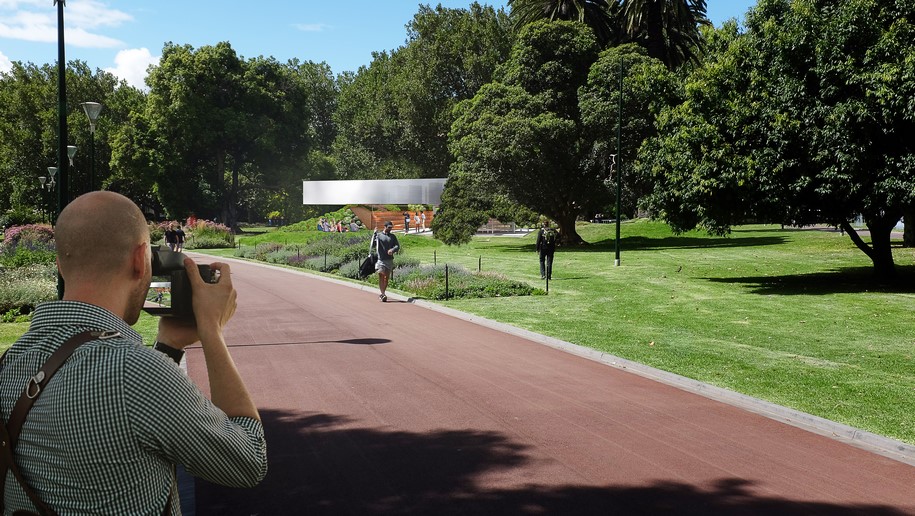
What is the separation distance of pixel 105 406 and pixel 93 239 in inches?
17.4

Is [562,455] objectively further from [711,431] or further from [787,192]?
[787,192]

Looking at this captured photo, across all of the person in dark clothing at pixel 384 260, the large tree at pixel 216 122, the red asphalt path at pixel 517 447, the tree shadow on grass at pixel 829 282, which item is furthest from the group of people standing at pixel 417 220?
the red asphalt path at pixel 517 447

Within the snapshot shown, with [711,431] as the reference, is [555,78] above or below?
above

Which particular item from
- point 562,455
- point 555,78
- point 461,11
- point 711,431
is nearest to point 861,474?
point 711,431

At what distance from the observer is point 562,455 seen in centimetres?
705

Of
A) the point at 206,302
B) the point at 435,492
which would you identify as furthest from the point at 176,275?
the point at 435,492

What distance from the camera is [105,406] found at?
1.89 m

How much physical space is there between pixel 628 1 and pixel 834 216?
2664cm

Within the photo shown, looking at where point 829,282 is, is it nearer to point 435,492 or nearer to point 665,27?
point 435,492

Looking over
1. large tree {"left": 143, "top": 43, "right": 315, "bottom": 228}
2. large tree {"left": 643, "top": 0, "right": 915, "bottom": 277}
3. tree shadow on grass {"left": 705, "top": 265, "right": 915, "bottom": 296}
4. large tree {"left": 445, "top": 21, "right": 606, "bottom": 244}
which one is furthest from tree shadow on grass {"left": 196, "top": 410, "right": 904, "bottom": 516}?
large tree {"left": 143, "top": 43, "right": 315, "bottom": 228}

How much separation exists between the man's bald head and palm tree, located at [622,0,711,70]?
44973 mm

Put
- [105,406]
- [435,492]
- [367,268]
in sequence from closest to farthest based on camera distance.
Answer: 1. [105,406]
2. [435,492]
3. [367,268]

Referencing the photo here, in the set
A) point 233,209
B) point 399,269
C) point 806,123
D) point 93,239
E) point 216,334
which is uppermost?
point 806,123

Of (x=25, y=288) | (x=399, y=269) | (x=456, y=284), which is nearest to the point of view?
(x=25, y=288)
